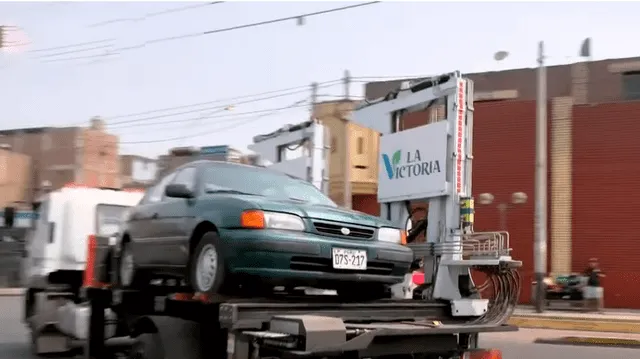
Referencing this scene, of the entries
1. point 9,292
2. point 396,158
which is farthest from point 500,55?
point 9,292

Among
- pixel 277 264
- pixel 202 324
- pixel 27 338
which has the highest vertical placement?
pixel 277 264

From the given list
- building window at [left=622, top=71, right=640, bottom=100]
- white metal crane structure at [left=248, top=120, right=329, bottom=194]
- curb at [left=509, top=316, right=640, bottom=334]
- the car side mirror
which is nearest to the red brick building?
curb at [left=509, top=316, right=640, bottom=334]

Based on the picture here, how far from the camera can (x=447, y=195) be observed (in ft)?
22.1

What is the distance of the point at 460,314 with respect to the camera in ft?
20.6

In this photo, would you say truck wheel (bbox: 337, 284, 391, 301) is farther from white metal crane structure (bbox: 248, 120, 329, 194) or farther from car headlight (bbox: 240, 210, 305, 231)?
white metal crane structure (bbox: 248, 120, 329, 194)

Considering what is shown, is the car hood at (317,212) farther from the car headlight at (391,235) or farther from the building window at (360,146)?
the building window at (360,146)

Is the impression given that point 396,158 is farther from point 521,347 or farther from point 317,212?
point 521,347

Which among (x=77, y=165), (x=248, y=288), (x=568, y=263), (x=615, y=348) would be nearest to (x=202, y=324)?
(x=248, y=288)

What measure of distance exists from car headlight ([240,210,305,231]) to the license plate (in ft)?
1.17

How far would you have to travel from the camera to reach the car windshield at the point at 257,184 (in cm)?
655

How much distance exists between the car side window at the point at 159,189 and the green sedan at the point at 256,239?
5.6 inches

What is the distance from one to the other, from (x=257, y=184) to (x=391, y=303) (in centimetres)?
176

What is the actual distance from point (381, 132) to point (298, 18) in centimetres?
545

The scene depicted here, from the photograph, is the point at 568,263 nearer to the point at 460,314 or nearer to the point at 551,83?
the point at 551,83
